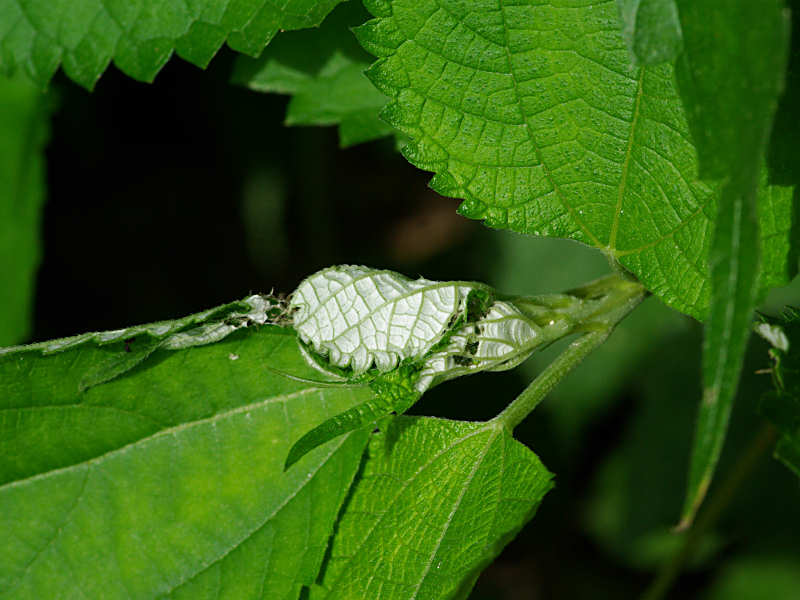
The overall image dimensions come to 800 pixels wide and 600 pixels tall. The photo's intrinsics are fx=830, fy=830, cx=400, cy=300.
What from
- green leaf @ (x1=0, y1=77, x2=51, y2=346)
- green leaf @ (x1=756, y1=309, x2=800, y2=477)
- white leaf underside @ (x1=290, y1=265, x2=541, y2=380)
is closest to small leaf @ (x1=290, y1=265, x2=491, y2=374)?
white leaf underside @ (x1=290, y1=265, x2=541, y2=380)

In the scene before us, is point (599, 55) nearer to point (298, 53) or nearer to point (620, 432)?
point (298, 53)

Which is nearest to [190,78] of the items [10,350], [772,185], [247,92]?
[247,92]

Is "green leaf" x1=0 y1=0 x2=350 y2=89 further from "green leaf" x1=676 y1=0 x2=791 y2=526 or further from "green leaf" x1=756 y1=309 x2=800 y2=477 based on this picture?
"green leaf" x1=756 y1=309 x2=800 y2=477

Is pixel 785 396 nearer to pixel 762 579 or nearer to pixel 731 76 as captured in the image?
pixel 731 76

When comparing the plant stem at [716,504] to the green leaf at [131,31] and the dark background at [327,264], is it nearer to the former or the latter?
the dark background at [327,264]

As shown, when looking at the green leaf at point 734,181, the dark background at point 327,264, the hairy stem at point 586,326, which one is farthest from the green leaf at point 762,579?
the green leaf at point 734,181

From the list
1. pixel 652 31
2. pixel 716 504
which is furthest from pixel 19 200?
pixel 716 504
